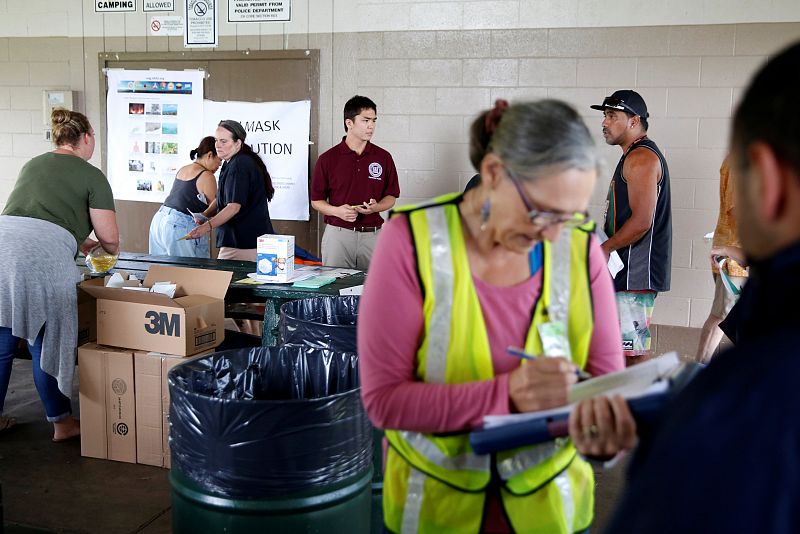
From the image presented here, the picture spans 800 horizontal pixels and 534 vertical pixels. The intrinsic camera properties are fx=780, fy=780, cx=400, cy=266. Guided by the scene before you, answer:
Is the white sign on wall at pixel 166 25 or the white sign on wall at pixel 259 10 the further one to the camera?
the white sign on wall at pixel 166 25

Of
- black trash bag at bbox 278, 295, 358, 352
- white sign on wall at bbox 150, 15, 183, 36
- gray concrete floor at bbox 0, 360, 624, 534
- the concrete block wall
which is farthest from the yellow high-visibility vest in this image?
white sign on wall at bbox 150, 15, 183, 36

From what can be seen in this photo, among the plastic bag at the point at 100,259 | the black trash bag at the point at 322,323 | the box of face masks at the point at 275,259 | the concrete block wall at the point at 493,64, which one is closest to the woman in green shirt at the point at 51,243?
the plastic bag at the point at 100,259

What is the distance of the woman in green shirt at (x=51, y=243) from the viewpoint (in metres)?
3.39

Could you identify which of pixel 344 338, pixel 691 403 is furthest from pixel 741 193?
pixel 344 338

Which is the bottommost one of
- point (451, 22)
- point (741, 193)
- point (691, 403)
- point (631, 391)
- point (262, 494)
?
point (262, 494)

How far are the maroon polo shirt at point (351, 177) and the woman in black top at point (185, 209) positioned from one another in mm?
824

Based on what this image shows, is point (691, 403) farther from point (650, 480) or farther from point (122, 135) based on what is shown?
point (122, 135)

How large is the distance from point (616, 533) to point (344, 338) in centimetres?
190

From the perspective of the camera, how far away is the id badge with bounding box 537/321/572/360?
4.58 feet

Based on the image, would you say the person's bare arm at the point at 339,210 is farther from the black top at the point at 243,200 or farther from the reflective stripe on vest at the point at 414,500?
the reflective stripe on vest at the point at 414,500

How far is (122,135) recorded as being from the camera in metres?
6.37

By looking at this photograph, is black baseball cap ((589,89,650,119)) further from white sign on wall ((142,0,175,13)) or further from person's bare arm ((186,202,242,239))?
white sign on wall ((142,0,175,13))

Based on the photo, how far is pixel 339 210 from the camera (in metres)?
4.88

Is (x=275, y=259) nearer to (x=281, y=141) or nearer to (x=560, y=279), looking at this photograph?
(x=281, y=141)
